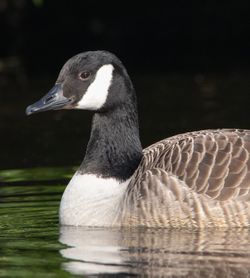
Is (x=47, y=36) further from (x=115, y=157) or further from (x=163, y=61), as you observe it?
(x=115, y=157)

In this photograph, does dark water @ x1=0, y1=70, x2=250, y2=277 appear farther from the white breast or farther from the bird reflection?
the white breast

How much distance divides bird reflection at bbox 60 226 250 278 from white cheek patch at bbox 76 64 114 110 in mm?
1487

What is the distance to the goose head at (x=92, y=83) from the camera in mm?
11797

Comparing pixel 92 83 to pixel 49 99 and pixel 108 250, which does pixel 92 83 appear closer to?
pixel 49 99

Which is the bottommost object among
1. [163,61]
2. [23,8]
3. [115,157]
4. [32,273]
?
[32,273]

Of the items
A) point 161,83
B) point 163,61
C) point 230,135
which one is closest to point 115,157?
point 230,135

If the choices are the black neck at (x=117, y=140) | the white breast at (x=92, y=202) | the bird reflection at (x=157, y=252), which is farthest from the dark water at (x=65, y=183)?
the black neck at (x=117, y=140)

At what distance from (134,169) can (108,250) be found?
1875 millimetres

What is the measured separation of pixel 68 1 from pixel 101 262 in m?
20.4

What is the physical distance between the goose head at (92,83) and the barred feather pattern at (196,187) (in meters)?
1.01

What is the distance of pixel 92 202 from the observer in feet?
37.8

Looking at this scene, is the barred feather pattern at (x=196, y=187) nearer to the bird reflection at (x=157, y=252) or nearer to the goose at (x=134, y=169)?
the goose at (x=134, y=169)

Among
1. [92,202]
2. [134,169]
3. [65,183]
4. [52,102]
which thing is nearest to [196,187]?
[134,169]

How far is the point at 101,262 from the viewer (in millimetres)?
9656
